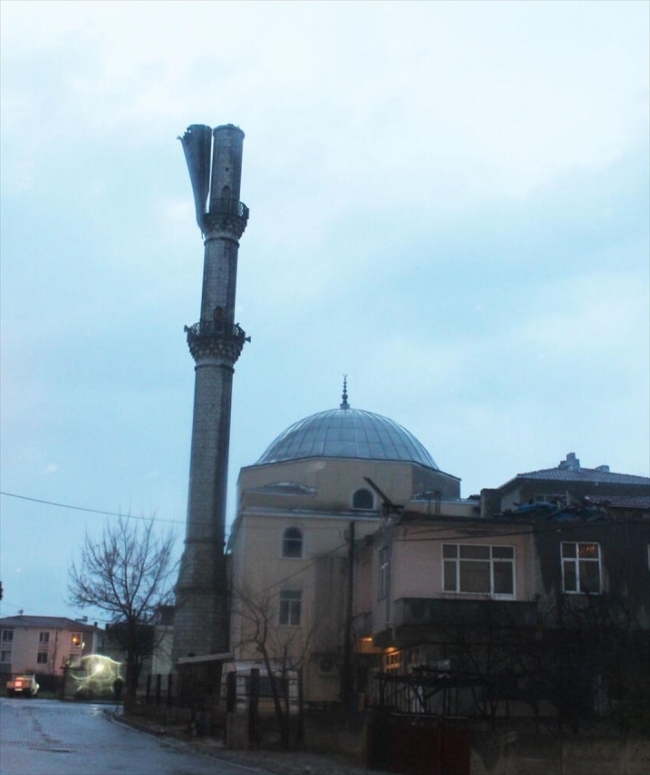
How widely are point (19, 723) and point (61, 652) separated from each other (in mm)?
63617

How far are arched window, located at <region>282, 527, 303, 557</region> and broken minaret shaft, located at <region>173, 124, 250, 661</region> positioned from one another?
20.7ft

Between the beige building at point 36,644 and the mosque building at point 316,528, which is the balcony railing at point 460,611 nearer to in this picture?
the mosque building at point 316,528

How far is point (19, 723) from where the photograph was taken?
2905cm

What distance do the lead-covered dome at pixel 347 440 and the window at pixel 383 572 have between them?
513 inches

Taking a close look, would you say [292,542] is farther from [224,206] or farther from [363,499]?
[224,206]

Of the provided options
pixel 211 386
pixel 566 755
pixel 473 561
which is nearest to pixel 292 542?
pixel 211 386

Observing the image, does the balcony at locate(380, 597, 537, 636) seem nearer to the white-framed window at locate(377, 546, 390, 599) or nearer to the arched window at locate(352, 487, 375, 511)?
the white-framed window at locate(377, 546, 390, 599)

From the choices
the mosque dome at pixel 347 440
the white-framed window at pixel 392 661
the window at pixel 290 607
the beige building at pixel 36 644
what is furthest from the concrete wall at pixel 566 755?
the beige building at pixel 36 644

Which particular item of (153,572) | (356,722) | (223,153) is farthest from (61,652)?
(356,722)

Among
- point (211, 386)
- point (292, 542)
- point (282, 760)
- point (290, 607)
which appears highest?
point (211, 386)

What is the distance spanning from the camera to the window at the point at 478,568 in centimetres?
2600

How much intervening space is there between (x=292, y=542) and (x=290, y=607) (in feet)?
7.92

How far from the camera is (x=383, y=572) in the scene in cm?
2842

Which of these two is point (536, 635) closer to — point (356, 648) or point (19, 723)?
point (356, 648)
